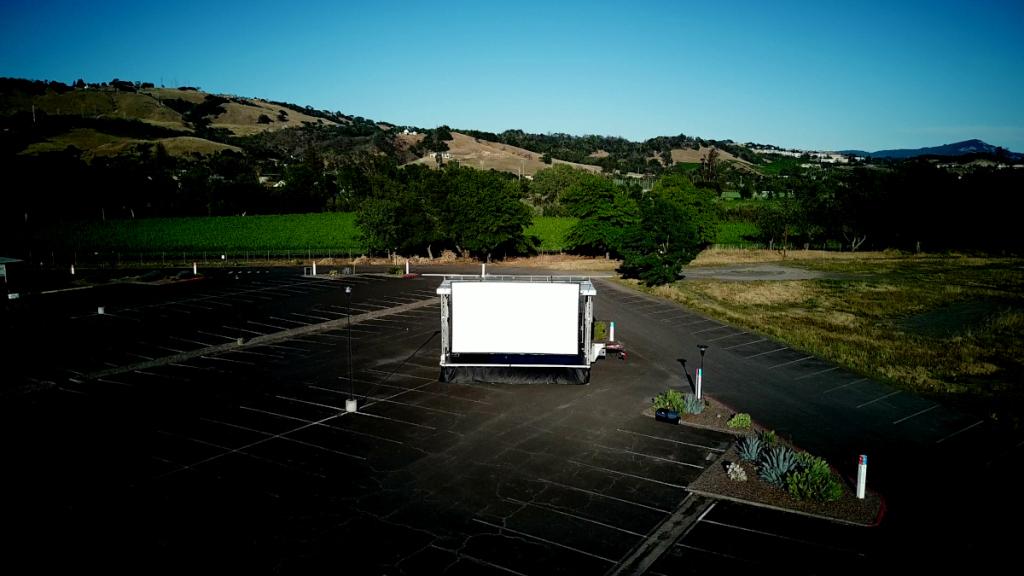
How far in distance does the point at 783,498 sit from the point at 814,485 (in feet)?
2.61

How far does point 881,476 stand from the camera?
1542 cm

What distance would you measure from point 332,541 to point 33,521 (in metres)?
6.91

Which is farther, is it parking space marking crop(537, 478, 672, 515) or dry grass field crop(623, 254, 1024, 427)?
dry grass field crop(623, 254, 1024, 427)

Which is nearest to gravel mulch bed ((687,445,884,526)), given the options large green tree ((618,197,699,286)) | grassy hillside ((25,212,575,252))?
large green tree ((618,197,699,286))

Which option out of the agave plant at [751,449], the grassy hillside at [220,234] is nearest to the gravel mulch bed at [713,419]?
the agave plant at [751,449]

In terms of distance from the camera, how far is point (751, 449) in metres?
16.1

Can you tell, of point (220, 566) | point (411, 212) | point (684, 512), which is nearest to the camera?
point (220, 566)

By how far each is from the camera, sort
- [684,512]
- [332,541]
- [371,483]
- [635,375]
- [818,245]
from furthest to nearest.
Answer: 1. [818,245]
2. [635,375]
3. [371,483]
4. [684,512]
5. [332,541]

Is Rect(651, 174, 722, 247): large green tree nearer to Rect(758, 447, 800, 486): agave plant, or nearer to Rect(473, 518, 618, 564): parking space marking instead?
Rect(758, 447, 800, 486): agave plant

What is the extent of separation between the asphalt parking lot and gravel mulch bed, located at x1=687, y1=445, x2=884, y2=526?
360mm

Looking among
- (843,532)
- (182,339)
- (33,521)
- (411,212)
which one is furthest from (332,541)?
(411,212)

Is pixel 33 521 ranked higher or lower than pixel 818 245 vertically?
lower

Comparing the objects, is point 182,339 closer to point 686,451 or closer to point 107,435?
point 107,435

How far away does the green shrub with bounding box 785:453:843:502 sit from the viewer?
13930 millimetres
